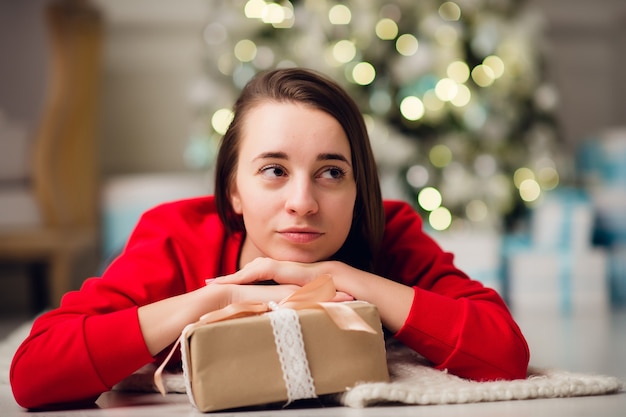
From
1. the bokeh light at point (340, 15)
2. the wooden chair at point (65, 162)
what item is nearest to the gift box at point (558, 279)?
the bokeh light at point (340, 15)

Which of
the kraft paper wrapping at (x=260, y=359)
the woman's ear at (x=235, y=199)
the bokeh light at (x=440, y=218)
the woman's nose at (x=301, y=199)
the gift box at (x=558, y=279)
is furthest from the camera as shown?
the bokeh light at (x=440, y=218)

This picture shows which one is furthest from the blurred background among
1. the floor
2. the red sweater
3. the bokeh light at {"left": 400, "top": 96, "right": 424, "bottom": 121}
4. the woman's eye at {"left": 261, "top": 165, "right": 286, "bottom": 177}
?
the woman's eye at {"left": 261, "top": 165, "right": 286, "bottom": 177}

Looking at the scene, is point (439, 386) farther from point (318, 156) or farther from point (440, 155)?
point (440, 155)

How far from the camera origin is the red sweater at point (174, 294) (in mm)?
1150

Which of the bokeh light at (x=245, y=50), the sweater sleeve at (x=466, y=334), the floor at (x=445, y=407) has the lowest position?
the floor at (x=445, y=407)

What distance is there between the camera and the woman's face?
3.95ft

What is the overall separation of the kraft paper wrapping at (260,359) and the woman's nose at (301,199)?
0.14m

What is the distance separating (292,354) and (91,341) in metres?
0.27

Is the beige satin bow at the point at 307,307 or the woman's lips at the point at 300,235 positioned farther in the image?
the woman's lips at the point at 300,235

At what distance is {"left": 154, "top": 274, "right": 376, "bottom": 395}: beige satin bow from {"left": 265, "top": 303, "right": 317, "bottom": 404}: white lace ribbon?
3 centimetres

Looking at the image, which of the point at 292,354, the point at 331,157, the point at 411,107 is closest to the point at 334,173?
the point at 331,157

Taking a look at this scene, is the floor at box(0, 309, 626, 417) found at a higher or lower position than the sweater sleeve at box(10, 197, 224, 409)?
lower

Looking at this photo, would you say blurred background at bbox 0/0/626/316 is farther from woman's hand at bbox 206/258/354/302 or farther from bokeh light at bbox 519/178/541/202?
woman's hand at bbox 206/258/354/302

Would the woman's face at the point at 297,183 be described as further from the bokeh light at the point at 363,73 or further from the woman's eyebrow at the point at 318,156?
the bokeh light at the point at 363,73
